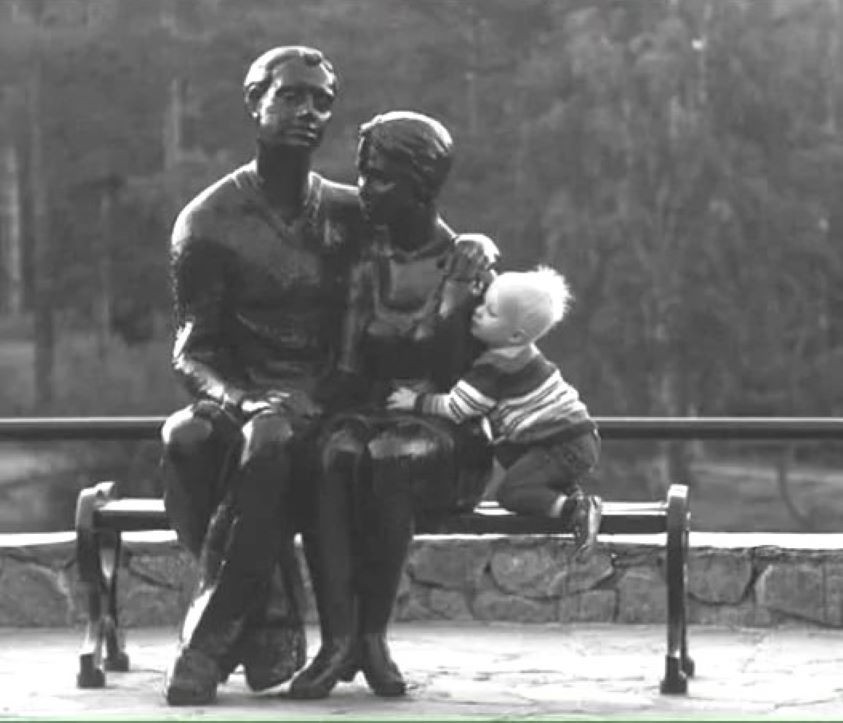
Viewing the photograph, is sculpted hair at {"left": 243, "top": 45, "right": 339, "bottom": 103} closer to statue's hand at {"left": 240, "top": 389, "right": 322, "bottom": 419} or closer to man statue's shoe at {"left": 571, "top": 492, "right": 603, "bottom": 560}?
statue's hand at {"left": 240, "top": 389, "right": 322, "bottom": 419}

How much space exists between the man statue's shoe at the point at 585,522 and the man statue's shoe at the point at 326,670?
0.67 m

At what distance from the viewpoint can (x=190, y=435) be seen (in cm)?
683

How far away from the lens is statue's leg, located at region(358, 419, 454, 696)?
680 centimetres

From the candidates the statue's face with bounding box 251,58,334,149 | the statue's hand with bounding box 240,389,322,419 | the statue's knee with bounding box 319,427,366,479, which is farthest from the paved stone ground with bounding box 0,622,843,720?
the statue's face with bounding box 251,58,334,149

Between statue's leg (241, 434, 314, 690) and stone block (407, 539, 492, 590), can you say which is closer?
statue's leg (241, 434, 314, 690)

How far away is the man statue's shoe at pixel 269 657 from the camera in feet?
22.6

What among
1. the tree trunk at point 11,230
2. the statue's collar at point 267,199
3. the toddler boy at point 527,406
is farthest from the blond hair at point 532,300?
the tree trunk at point 11,230

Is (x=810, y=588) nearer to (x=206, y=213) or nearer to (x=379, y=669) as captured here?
(x=379, y=669)

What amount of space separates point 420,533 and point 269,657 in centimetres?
54

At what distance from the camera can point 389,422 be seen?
691 centimetres

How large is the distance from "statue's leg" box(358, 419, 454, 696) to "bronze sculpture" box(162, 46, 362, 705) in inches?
8.2

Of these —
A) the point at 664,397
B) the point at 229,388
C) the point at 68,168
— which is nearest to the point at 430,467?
the point at 229,388

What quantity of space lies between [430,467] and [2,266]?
3694 centimetres

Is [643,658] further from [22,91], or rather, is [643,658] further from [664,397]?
[22,91]
